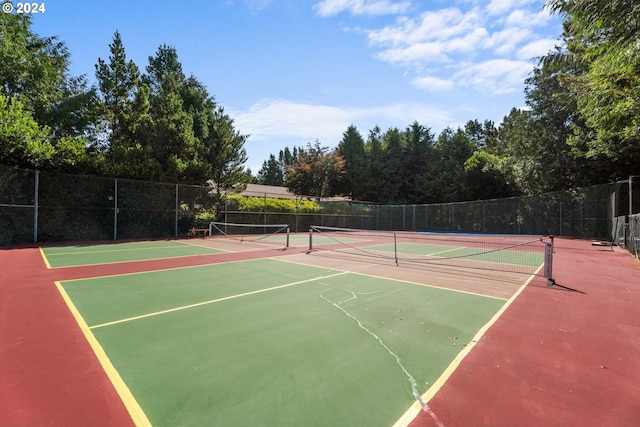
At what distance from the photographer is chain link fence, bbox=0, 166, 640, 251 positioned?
15391 mm

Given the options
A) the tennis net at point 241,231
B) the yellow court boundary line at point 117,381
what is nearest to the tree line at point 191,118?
the tennis net at point 241,231

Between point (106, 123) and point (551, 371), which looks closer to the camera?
point (551, 371)

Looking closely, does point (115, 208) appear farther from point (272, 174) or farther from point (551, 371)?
point (272, 174)

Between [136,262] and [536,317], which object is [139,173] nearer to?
[136,262]

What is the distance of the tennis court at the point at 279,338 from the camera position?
2908mm

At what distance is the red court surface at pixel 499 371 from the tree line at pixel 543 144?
5782 mm

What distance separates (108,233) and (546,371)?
66.2 ft

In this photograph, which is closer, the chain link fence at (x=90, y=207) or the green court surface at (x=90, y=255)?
the green court surface at (x=90, y=255)

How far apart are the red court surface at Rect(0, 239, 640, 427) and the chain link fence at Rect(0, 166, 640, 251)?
39.0 feet

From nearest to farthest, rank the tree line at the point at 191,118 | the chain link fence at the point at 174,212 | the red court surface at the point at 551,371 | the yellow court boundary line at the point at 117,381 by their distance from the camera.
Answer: the yellow court boundary line at the point at 117,381
the red court surface at the point at 551,371
the tree line at the point at 191,118
the chain link fence at the point at 174,212

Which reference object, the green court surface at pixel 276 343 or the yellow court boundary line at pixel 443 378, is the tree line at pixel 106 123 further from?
the yellow court boundary line at pixel 443 378

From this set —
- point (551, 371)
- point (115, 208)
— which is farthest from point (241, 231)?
point (551, 371)

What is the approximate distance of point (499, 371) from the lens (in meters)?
3.59

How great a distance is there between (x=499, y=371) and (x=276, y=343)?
103 inches
